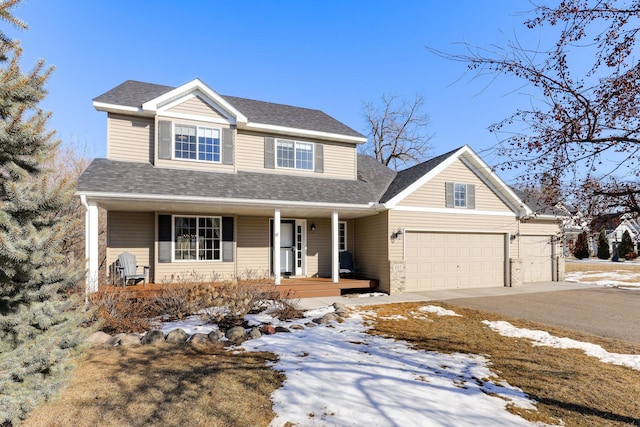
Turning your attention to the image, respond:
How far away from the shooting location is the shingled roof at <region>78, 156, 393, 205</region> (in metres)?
9.41

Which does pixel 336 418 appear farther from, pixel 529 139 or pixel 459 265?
pixel 459 265

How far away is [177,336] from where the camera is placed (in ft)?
20.6

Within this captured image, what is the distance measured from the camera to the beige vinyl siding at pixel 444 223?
12.0 metres

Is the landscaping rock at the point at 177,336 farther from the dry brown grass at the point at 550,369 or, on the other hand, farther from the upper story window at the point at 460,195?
the upper story window at the point at 460,195

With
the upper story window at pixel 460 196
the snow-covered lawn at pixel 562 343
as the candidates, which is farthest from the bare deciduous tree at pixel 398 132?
the snow-covered lawn at pixel 562 343

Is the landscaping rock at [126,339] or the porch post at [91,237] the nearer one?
the landscaping rock at [126,339]

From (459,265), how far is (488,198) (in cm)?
301

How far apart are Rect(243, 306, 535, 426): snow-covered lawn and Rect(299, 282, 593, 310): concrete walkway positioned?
375 centimetres

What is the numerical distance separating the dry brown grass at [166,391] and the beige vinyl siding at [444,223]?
758 centimetres

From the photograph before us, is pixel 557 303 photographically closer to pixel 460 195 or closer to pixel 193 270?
pixel 460 195

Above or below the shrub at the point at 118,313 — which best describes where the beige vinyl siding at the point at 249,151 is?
above

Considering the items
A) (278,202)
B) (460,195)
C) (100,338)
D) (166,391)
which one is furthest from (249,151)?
(166,391)

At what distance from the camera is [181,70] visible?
13789 mm

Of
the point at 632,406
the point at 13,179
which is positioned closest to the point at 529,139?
the point at 632,406
